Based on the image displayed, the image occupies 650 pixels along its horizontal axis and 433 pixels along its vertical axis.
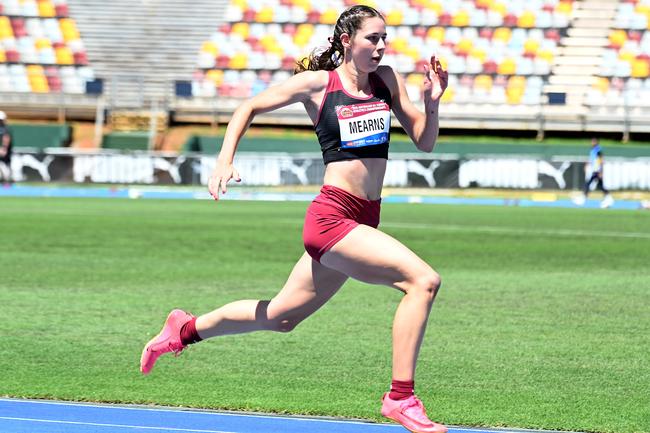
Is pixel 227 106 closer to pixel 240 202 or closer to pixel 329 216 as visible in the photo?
pixel 240 202

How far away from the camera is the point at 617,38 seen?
4403 cm

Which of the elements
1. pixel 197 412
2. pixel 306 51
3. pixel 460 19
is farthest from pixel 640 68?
pixel 197 412

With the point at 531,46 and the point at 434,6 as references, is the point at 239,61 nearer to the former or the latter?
the point at 434,6

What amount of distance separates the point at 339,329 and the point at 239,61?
35099 millimetres

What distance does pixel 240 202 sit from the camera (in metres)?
33.1

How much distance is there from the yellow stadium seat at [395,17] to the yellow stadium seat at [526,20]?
4.29 meters

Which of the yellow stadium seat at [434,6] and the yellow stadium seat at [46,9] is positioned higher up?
the yellow stadium seat at [434,6]

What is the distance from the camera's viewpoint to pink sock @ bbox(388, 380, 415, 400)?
19.5 ft

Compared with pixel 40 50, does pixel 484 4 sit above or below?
above

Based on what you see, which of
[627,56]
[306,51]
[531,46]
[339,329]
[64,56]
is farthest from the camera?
[64,56]

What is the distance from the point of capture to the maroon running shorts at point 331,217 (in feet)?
20.2

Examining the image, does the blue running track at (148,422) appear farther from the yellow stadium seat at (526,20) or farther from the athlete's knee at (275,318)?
the yellow stadium seat at (526,20)

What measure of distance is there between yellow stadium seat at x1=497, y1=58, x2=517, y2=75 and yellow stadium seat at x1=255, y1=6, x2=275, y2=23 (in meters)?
8.60

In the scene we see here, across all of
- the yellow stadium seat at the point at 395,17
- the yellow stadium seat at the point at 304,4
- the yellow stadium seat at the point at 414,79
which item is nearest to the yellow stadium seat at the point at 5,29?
the yellow stadium seat at the point at 304,4
